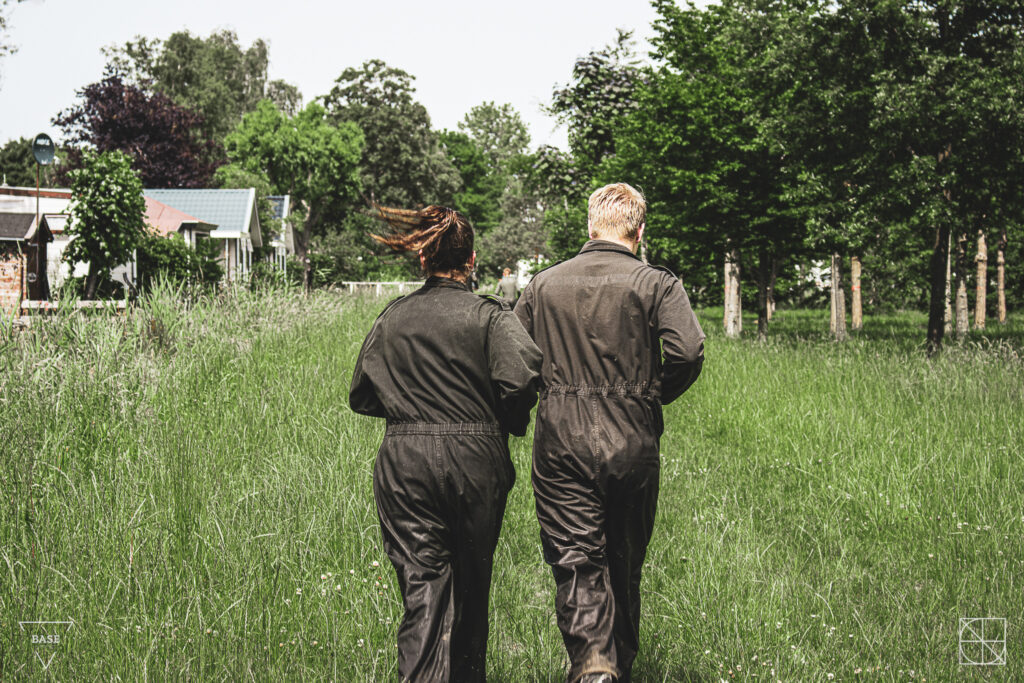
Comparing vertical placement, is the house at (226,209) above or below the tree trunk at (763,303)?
above

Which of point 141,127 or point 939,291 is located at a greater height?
point 141,127

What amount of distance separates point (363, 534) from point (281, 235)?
153 feet

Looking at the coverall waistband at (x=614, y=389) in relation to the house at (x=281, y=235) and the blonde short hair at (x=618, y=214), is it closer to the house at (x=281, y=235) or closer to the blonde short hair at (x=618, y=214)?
the blonde short hair at (x=618, y=214)

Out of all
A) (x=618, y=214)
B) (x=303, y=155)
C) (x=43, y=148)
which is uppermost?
(x=303, y=155)

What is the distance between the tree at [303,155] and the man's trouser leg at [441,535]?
5568cm

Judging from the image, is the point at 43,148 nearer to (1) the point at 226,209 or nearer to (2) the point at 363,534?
(2) the point at 363,534

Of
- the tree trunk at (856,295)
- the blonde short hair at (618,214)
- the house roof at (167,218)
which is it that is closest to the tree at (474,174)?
the house roof at (167,218)

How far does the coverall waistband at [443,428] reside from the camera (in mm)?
3158

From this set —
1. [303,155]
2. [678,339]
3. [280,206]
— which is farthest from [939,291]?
[303,155]

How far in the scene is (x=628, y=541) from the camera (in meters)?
3.60

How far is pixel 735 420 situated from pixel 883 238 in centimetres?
1030

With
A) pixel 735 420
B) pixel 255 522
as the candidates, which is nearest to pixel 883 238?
pixel 735 420

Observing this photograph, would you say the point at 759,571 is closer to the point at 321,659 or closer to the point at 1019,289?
the point at 321,659

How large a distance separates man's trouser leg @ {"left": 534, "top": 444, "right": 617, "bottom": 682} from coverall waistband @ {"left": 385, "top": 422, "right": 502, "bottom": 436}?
1.73 feet
